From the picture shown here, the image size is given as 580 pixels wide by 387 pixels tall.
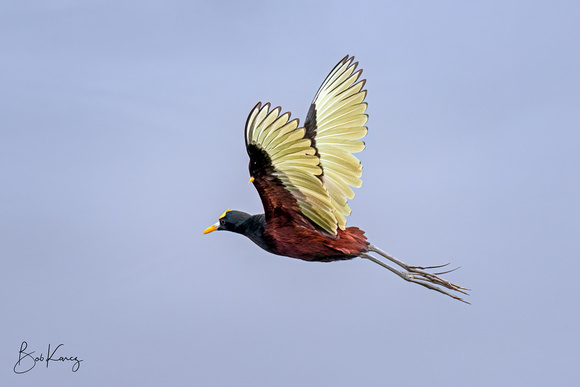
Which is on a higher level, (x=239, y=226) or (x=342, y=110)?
(x=342, y=110)

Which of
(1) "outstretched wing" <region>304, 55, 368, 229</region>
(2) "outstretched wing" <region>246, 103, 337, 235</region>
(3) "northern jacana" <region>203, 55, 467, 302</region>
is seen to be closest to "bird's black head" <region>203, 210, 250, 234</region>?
(3) "northern jacana" <region>203, 55, 467, 302</region>

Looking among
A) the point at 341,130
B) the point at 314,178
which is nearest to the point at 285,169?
the point at 314,178

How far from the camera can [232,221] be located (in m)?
6.62

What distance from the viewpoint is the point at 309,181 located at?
5.75 m

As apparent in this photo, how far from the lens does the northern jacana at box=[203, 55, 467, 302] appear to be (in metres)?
5.52

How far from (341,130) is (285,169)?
93 cm

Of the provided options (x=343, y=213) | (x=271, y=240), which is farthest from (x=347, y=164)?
(x=271, y=240)

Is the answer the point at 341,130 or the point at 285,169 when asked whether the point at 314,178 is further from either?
the point at 341,130

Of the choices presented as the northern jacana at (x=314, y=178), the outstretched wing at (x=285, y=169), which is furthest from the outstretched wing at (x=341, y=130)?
the outstretched wing at (x=285, y=169)

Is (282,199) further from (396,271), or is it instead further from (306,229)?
(396,271)

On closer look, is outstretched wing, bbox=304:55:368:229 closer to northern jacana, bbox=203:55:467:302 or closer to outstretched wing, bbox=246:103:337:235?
northern jacana, bbox=203:55:467:302

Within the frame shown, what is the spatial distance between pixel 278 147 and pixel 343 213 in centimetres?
114

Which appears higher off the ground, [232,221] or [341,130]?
[341,130]

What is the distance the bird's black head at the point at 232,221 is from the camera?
658 cm
